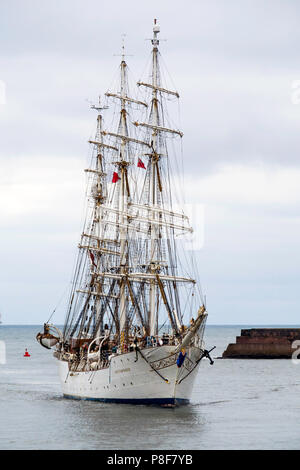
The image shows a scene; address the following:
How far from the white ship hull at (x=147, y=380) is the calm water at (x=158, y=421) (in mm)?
1021

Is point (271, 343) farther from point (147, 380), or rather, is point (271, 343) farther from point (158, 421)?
point (158, 421)

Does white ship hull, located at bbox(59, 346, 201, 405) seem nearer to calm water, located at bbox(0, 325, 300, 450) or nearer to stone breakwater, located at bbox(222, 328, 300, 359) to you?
calm water, located at bbox(0, 325, 300, 450)

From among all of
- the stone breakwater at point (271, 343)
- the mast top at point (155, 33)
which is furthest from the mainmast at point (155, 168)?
the stone breakwater at point (271, 343)

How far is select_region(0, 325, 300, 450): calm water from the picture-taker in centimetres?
5656

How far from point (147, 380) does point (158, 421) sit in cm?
717

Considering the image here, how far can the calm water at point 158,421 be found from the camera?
56.6m

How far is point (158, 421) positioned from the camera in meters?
65.1

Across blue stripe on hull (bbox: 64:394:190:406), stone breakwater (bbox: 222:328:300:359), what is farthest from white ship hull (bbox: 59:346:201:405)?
stone breakwater (bbox: 222:328:300:359)

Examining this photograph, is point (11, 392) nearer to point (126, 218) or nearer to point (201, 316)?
point (126, 218)

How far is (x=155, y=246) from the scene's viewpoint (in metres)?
81.6
